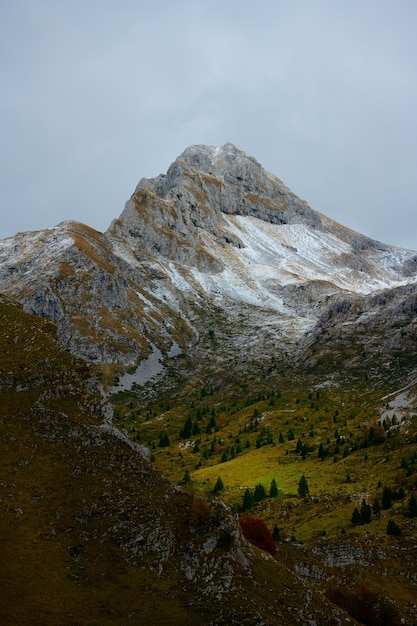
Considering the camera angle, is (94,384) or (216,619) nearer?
(216,619)

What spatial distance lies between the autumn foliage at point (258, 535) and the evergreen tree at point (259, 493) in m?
26.7

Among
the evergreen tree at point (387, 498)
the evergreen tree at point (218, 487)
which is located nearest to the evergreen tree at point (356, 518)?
the evergreen tree at point (387, 498)

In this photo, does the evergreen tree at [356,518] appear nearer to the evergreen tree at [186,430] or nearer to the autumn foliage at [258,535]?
the autumn foliage at [258,535]

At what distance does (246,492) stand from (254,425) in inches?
2316

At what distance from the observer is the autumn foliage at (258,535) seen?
216 feet

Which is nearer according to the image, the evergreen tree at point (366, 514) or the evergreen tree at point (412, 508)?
the evergreen tree at point (412, 508)

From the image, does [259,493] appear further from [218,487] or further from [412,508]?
[412,508]

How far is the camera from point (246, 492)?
10006 centimetres

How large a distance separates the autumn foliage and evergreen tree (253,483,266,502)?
26.7 m

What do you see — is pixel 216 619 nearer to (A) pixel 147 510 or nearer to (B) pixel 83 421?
(A) pixel 147 510

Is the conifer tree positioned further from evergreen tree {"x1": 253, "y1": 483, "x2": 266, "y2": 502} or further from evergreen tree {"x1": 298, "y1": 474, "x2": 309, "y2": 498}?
evergreen tree {"x1": 253, "y1": 483, "x2": 266, "y2": 502}

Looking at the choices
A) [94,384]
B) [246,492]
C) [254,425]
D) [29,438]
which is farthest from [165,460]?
[29,438]

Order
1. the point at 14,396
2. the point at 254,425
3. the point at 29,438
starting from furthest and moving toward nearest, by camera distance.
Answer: the point at 254,425, the point at 14,396, the point at 29,438

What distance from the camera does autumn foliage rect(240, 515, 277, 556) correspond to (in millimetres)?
65731
